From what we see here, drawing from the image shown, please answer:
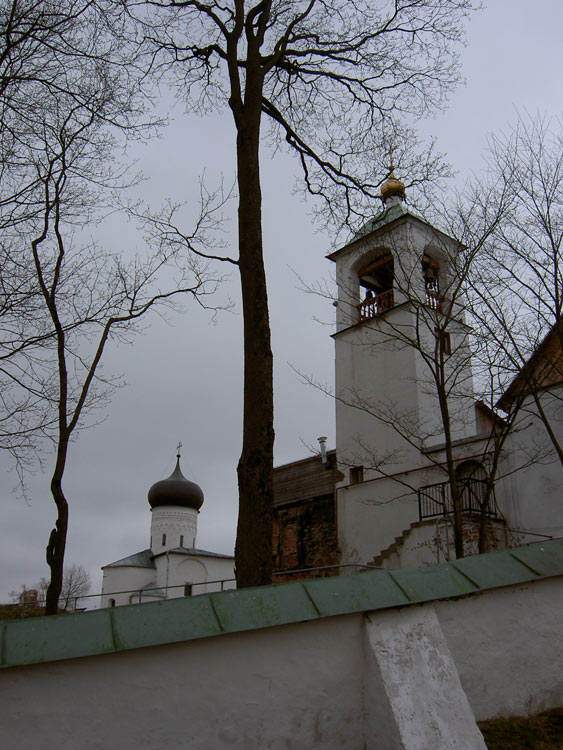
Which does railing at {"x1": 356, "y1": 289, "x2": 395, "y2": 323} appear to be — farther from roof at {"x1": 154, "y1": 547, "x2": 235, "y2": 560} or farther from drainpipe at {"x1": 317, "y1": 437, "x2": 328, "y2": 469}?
roof at {"x1": 154, "y1": 547, "x2": 235, "y2": 560}

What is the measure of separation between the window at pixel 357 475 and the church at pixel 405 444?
33 mm

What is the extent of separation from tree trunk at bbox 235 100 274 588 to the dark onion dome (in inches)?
1399

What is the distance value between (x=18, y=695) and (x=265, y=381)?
4.02 meters

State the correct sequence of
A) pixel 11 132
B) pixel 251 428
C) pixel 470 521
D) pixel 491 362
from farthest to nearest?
1. pixel 470 521
2. pixel 491 362
3. pixel 11 132
4. pixel 251 428

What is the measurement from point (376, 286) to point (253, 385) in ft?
57.5

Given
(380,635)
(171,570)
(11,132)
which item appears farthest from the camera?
(171,570)

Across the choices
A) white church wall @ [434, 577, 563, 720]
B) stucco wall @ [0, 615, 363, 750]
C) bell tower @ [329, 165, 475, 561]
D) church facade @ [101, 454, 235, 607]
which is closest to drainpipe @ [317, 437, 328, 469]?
bell tower @ [329, 165, 475, 561]

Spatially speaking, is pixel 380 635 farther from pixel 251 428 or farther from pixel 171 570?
pixel 171 570

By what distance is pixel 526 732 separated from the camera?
4082mm

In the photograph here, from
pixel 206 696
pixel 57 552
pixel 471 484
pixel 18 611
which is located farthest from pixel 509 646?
pixel 18 611

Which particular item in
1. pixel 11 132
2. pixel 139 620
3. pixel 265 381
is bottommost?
pixel 139 620

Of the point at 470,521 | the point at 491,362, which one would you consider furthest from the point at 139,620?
the point at 470,521

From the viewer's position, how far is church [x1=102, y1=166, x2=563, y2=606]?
1418cm

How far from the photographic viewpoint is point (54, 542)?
10375 millimetres
